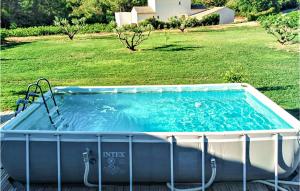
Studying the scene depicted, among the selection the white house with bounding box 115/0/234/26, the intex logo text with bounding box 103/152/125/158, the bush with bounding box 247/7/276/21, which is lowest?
the intex logo text with bounding box 103/152/125/158

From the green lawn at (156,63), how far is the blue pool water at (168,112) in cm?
111

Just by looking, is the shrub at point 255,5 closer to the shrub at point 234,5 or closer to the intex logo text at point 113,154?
the shrub at point 234,5

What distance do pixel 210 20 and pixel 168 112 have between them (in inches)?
692

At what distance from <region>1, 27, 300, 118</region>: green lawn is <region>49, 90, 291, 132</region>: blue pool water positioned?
1.11 m

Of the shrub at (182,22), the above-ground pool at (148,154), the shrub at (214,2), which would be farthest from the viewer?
the shrub at (214,2)

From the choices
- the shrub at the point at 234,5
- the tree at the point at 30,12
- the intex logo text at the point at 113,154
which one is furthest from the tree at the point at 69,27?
the intex logo text at the point at 113,154

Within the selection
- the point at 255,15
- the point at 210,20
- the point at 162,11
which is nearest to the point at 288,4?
the point at 255,15

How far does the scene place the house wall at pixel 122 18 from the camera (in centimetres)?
2416

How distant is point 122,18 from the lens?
24.3 metres

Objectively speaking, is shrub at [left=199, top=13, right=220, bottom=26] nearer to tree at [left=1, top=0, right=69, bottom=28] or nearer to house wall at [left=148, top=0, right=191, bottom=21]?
house wall at [left=148, top=0, right=191, bottom=21]

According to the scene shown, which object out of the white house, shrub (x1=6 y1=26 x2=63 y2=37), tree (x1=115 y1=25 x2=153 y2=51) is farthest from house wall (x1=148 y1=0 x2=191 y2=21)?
shrub (x1=6 y1=26 x2=63 y2=37)

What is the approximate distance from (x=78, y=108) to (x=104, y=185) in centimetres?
319

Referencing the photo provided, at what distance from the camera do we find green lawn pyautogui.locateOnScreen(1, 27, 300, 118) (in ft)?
34.9

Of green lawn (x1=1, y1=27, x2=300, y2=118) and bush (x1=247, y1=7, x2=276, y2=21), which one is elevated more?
bush (x1=247, y1=7, x2=276, y2=21)
